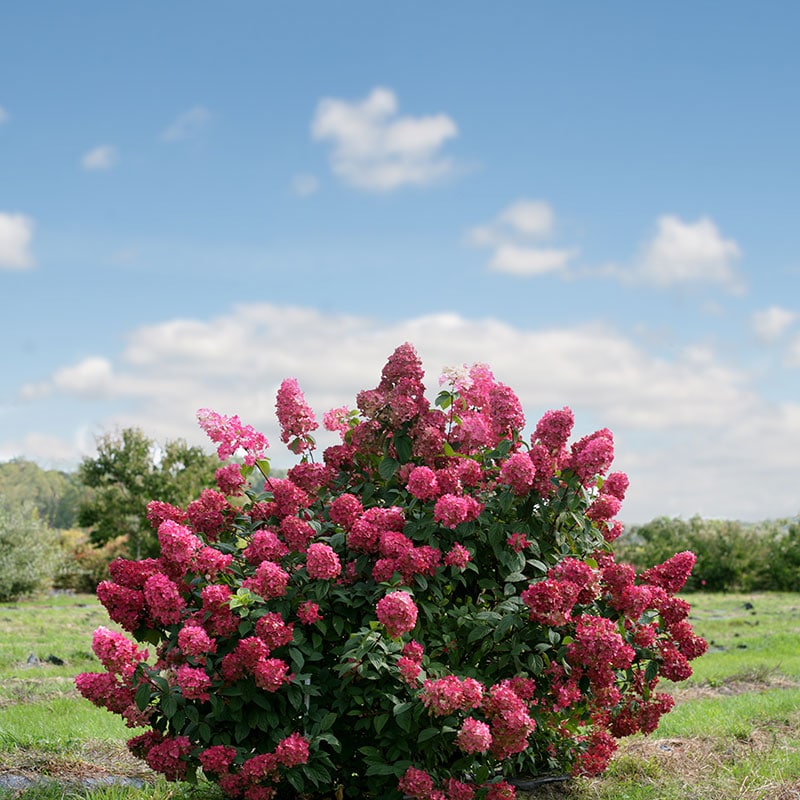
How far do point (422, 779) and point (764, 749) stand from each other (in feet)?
11.0

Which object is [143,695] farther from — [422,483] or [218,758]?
[422,483]

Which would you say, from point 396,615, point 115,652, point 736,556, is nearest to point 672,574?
point 396,615

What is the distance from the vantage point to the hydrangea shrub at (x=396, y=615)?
4508 mm

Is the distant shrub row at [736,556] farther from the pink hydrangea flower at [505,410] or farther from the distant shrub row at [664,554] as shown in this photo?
the pink hydrangea flower at [505,410]

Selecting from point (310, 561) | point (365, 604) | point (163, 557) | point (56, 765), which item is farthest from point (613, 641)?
point (56, 765)

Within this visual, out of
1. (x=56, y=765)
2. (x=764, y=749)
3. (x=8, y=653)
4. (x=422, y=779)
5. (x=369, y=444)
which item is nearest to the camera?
(x=422, y=779)

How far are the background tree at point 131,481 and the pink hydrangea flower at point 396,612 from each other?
26.6 m

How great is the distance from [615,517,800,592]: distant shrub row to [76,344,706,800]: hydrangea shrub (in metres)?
25.2

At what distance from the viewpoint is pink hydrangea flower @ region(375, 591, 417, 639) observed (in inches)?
169

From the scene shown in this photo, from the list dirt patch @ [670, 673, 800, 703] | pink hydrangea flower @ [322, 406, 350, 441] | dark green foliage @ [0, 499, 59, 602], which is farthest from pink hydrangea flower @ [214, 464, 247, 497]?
dark green foliage @ [0, 499, 59, 602]

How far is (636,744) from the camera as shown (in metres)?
6.75

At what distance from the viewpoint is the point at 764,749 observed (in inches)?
255

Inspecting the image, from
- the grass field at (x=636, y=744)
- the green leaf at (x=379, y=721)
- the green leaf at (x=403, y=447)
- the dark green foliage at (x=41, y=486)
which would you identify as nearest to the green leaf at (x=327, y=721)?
the green leaf at (x=379, y=721)

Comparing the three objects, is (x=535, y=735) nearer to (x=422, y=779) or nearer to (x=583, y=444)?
(x=422, y=779)
